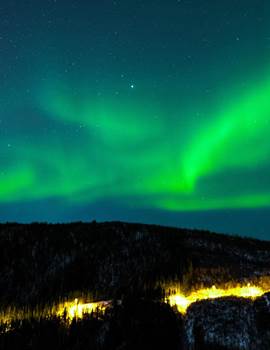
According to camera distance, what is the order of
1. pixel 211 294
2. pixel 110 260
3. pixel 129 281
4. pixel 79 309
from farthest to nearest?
1. pixel 110 260
2. pixel 129 281
3. pixel 79 309
4. pixel 211 294

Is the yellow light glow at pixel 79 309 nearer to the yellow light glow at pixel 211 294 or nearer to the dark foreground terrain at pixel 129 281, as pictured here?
the dark foreground terrain at pixel 129 281

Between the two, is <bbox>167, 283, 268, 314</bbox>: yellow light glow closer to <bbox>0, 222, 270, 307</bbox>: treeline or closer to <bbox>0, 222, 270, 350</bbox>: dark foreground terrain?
<bbox>0, 222, 270, 350</bbox>: dark foreground terrain

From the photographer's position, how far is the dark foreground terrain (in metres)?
18.0

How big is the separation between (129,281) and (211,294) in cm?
892

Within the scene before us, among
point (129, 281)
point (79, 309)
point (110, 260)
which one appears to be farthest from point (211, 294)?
point (110, 260)

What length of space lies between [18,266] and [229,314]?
22.6 metres

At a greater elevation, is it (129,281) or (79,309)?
(129,281)

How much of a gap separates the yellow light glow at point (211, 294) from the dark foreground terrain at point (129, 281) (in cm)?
71

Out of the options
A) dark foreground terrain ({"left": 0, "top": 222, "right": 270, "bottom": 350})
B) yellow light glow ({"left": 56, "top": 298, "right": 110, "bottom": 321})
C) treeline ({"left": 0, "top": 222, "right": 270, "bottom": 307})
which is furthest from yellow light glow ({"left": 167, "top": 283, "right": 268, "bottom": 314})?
yellow light glow ({"left": 56, "top": 298, "right": 110, "bottom": 321})

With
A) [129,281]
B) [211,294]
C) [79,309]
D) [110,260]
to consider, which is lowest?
[79,309]

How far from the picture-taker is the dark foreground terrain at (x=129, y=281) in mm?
18000

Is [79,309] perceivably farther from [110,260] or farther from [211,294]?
[110,260]

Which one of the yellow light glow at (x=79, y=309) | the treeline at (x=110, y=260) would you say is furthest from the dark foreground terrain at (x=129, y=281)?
the yellow light glow at (x=79, y=309)

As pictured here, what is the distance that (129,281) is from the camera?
28984 millimetres
